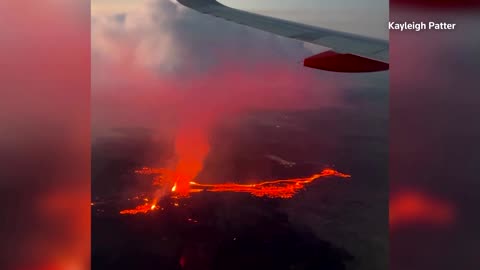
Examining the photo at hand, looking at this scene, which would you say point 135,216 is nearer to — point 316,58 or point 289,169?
point 289,169

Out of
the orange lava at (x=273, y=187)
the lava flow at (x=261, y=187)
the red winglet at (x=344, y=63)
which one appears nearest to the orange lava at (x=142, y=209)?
the lava flow at (x=261, y=187)

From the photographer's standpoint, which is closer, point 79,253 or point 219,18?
point 79,253

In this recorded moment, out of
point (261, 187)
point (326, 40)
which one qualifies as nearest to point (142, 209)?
point (261, 187)

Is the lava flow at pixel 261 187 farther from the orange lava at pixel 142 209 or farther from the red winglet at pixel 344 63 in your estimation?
the red winglet at pixel 344 63

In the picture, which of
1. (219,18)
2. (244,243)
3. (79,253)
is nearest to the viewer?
(79,253)

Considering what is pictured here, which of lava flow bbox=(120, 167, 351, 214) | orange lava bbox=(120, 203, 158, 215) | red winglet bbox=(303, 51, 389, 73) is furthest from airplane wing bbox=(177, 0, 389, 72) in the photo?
orange lava bbox=(120, 203, 158, 215)

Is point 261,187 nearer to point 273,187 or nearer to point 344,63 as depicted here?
point 273,187

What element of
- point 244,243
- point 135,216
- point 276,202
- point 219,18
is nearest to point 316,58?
point 219,18
